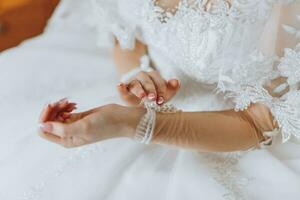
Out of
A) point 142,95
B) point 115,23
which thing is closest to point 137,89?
point 142,95

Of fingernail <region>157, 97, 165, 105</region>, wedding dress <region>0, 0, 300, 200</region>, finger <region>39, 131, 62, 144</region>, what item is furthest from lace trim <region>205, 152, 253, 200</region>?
finger <region>39, 131, 62, 144</region>

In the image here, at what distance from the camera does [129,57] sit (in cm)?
95

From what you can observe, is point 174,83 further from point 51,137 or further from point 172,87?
point 51,137

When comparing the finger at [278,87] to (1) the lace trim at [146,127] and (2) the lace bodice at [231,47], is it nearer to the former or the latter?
(2) the lace bodice at [231,47]

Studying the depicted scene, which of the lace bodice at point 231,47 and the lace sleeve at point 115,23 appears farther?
the lace sleeve at point 115,23

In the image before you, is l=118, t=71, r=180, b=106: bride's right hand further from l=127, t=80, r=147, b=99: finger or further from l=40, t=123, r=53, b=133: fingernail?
l=40, t=123, r=53, b=133: fingernail

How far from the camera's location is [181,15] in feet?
2.48

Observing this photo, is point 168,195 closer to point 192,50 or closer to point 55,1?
point 192,50

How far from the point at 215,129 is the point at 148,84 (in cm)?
11

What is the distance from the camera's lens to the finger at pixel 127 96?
2.43 feet

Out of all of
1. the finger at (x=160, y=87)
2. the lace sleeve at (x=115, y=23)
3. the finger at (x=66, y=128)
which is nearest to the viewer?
the finger at (x=66, y=128)

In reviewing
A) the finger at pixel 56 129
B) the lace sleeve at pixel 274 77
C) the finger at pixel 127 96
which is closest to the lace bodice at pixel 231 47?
the lace sleeve at pixel 274 77

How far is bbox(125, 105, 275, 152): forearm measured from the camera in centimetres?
71

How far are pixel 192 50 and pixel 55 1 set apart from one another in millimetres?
716
